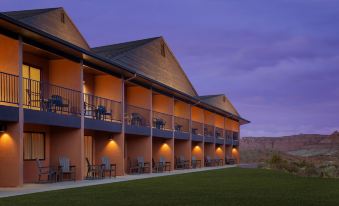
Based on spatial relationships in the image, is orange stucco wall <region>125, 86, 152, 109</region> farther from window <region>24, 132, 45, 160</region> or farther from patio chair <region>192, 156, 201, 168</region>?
patio chair <region>192, 156, 201, 168</region>

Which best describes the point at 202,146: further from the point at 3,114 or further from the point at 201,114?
the point at 3,114

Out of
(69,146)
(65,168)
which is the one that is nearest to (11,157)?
(65,168)

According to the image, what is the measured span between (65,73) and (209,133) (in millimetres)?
22075

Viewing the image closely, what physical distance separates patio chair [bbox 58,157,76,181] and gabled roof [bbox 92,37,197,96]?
29.9 ft

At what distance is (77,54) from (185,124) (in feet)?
53.4

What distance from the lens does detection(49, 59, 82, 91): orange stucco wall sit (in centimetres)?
1973

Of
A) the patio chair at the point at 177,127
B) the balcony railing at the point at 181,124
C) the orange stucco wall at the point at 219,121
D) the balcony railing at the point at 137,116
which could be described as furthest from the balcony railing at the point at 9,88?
the orange stucco wall at the point at 219,121

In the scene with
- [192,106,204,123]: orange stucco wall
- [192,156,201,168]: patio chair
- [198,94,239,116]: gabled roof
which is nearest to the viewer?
[192,156,201,168]: patio chair

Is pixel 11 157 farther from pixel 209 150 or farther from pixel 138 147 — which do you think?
pixel 209 150

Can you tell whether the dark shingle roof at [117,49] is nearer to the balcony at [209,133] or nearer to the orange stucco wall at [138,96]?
the orange stucco wall at [138,96]

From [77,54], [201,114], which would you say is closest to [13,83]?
[77,54]

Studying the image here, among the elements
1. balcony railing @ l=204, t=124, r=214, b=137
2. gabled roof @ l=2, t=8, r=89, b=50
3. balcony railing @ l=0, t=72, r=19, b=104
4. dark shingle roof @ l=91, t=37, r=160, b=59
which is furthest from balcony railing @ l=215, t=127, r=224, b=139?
balcony railing @ l=0, t=72, r=19, b=104

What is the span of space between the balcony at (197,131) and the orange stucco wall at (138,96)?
8.30 metres

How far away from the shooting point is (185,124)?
113 feet
